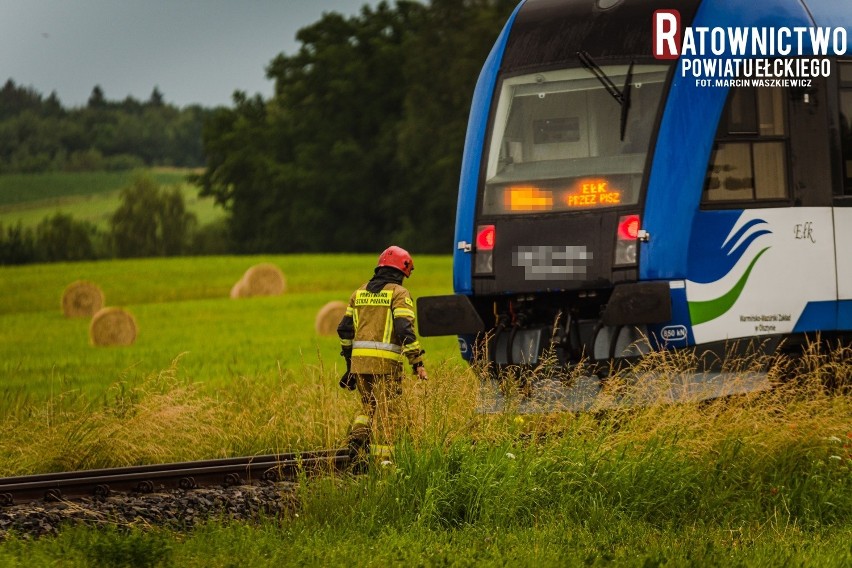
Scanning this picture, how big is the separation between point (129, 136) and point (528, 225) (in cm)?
6135

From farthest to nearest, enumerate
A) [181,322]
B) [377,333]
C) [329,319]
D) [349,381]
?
[181,322]
[329,319]
[349,381]
[377,333]

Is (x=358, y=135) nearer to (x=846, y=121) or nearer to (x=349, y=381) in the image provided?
(x=846, y=121)

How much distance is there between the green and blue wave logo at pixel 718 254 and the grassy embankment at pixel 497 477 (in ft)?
2.06

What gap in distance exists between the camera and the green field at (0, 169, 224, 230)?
57.5 metres

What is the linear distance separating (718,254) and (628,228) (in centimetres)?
77

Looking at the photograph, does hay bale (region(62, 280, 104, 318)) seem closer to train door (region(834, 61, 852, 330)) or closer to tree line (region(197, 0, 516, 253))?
tree line (region(197, 0, 516, 253))

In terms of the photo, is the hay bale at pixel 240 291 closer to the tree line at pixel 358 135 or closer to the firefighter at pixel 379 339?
the tree line at pixel 358 135

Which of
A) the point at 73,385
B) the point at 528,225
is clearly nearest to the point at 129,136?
the point at 73,385

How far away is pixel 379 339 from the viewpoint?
10.8 m

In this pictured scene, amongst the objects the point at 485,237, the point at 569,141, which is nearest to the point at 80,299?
the point at 485,237

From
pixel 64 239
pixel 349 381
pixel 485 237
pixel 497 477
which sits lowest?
pixel 497 477

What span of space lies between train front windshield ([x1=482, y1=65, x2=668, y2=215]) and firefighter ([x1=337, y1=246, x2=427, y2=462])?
7.12ft

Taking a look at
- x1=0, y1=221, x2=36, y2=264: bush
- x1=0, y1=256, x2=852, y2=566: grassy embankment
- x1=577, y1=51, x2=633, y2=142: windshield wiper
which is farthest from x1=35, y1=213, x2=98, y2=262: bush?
x1=577, y1=51, x2=633, y2=142: windshield wiper

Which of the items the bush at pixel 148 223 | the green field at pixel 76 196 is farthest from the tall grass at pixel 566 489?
the bush at pixel 148 223
